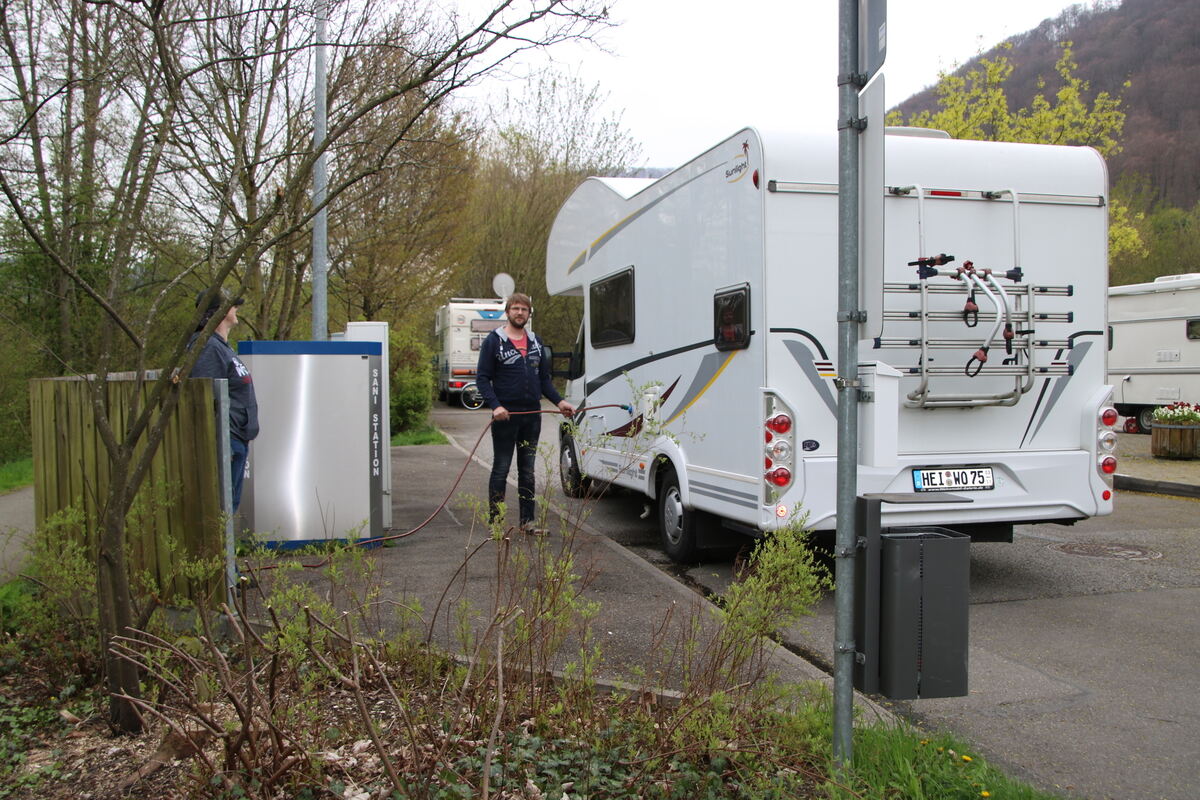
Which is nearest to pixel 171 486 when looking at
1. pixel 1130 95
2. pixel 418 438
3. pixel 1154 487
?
pixel 1154 487

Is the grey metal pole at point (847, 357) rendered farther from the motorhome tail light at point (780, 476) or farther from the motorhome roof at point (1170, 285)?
the motorhome roof at point (1170, 285)

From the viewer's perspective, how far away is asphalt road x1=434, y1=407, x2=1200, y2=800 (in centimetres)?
357

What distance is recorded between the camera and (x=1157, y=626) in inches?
214

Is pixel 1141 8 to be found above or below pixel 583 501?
above

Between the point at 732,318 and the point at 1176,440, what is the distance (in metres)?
10.3

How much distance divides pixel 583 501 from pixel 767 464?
2.17 metres

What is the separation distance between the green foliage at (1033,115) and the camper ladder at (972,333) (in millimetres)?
19121

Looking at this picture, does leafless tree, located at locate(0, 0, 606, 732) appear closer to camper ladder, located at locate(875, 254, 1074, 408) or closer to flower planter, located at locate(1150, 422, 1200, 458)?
camper ladder, located at locate(875, 254, 1074, 408)

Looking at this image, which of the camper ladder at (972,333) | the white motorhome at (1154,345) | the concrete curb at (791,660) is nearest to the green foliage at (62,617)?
the concrete curb at (791,660)

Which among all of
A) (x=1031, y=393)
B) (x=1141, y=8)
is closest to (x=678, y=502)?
(x=1031, y=393)

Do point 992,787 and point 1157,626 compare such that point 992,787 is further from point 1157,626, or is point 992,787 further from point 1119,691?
point 1157,626

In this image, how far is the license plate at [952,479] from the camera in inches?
232

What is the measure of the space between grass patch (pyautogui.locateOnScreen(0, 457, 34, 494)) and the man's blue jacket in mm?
5837

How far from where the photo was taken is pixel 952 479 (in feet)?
19.4
